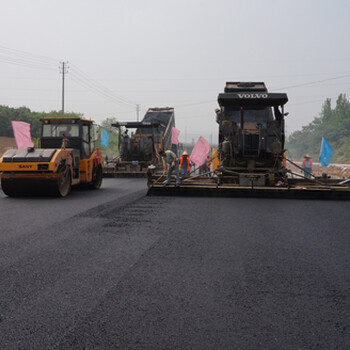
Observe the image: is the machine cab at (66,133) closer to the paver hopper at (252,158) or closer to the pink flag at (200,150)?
the paver hopper at (252,158)

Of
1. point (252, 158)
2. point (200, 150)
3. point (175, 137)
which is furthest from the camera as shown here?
point (175, 137)

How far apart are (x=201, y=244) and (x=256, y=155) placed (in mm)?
6842

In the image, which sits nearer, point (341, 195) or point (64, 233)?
point (64, 233)

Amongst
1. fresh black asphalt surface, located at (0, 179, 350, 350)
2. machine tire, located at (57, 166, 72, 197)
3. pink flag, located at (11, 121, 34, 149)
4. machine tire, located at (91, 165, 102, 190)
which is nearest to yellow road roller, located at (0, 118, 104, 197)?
machine tire, located at (57, 166, 72, 197)

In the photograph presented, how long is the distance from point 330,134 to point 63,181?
284 ft

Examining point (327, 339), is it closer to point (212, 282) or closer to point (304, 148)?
point (212, 282)

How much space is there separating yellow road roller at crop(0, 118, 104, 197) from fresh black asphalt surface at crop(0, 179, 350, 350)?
2806 millimetres

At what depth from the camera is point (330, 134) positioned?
88.8 metres

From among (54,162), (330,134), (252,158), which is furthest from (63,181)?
(330,134)

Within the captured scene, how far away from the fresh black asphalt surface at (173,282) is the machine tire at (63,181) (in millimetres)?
3037

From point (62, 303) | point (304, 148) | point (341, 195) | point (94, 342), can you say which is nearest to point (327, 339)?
point (94, 342)

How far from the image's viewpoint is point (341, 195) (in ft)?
34.7

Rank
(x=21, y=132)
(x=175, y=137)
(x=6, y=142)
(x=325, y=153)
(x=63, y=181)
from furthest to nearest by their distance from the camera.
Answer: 1. (x=6, y=142)
2. (x=175, y=137)
3. (x=21, y=132)
4. (x=325, y=153)
5. (x=63, y=181)

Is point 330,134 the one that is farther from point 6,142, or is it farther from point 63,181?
point 63,181
